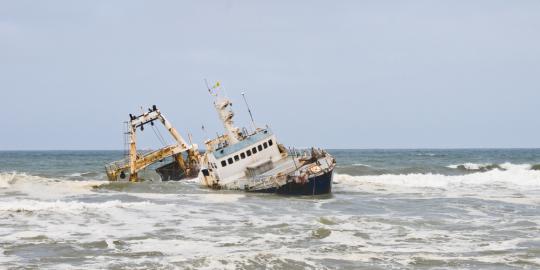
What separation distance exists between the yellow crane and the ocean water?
7.00 metres

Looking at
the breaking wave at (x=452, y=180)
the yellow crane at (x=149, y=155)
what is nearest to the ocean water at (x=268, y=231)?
the yellow crane at (x=149, y=155)

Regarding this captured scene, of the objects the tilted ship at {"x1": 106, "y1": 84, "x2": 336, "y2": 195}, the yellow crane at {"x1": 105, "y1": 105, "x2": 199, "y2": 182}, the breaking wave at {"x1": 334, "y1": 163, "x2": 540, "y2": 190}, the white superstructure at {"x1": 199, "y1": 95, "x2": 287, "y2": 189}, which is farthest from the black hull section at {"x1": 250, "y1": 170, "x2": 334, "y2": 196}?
the yellow crane at {"x1": 105, "y1": 105, "x2": 199, "y2": 182}

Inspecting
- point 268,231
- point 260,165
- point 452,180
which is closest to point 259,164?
point 260,165

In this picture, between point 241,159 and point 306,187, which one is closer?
point 306,187

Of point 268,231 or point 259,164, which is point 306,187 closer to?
point 259,164

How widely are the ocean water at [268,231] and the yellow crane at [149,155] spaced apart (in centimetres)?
700

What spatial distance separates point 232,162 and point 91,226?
521 inches

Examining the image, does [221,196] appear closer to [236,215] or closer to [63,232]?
[236,215]

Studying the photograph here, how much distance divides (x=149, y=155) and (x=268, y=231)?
75.1 ft

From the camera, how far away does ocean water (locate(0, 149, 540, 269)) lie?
15.5 metres

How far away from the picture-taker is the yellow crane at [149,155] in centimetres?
4072

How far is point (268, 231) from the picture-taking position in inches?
796

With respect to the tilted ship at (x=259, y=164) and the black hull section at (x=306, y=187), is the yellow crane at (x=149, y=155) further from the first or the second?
the black hull section at (x=306, y=187)

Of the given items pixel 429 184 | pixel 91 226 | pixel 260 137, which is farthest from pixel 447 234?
pixel 429 184
